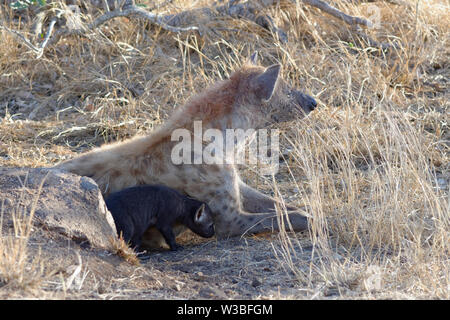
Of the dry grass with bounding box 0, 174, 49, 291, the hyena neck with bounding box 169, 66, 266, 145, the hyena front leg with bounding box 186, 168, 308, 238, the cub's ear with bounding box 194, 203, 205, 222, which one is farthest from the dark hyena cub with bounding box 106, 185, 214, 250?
the dry grass with bounding box 0, 174, 49, 291

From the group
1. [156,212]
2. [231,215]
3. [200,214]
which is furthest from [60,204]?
[231,215]

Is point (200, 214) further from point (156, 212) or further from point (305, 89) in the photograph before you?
point (305, 89)

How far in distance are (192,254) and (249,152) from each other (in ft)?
6.08

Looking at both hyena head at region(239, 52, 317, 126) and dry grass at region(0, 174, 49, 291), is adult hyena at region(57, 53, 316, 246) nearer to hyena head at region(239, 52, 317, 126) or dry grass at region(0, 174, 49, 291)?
hyena head at region(239, 52, 317, 126)

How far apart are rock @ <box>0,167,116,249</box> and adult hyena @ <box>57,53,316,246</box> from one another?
1.83ft

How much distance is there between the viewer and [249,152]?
19.3 ft

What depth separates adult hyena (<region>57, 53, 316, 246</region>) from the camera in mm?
4473

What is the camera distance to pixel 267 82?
4637 millimetres

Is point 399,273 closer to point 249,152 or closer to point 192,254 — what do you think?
point 192,254

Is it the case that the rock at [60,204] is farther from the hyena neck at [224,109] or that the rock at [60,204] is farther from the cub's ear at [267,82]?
the cub's ear at [267,82]
